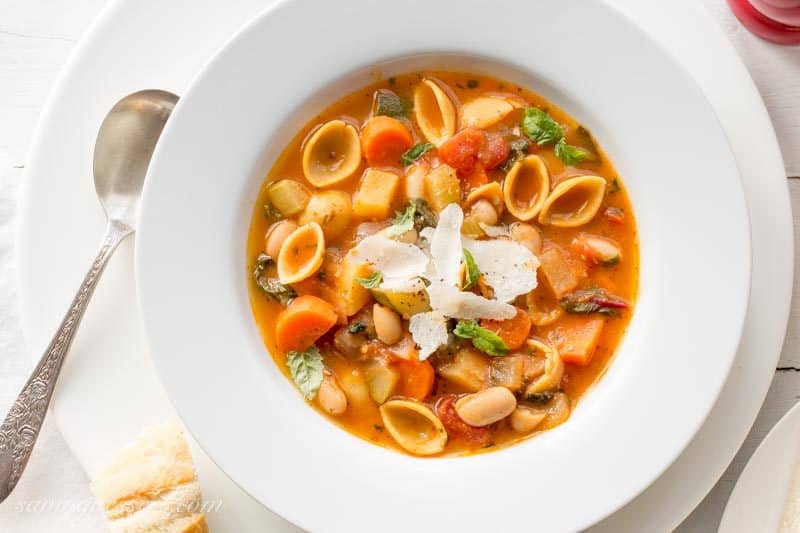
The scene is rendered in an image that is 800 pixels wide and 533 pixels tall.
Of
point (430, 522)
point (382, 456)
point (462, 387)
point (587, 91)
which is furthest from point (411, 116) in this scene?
point (430, 522)

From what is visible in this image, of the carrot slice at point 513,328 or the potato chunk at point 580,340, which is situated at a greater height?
the potato chunk at point 580,340

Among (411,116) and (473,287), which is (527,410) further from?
(411,116)

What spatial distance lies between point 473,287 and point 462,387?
461 mm

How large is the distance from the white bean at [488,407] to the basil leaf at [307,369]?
0.67 meters

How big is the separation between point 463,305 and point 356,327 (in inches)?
20.5

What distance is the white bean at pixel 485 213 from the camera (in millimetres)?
4074

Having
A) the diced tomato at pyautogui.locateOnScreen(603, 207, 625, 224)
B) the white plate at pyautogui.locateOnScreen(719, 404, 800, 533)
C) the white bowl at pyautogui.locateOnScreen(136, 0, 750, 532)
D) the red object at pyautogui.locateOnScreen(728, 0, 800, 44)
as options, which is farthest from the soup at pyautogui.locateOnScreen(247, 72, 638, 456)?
the red object at pyautogui.locateOnScreen(728, 0, 800, 44)

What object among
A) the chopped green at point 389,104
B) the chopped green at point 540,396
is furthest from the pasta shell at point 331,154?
the chopped green at point 540,396

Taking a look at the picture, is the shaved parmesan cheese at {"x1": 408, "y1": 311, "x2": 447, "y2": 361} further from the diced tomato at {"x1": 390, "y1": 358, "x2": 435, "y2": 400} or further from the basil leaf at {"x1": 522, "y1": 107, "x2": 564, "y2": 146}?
the basil leaf at {"x1": 522, "y1": 107, "x2": 564, "y2": 146}

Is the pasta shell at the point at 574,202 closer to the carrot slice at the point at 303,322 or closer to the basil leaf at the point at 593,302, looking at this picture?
the basil leaf at the point at 593,302

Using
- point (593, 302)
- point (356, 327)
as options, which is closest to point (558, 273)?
point (593, 302)

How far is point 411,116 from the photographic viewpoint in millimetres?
4242

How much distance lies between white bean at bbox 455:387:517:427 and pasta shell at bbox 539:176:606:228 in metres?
0.82

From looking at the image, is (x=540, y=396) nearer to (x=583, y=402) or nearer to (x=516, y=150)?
(x=583, y=402)
